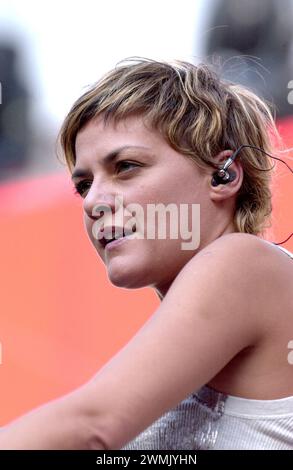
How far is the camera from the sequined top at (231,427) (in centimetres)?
111

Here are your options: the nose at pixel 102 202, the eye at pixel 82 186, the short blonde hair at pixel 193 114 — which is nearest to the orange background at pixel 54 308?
the short blonde hair at pixel 193 114

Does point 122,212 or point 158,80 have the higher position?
point 158,80

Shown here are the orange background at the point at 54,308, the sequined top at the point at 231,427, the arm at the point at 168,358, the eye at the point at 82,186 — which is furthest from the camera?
the orange background at the point at 54,308

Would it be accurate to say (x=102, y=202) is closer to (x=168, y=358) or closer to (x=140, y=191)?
(x=140, y=191)

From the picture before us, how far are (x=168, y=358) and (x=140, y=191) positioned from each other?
1.14 ft

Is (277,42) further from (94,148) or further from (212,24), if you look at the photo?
(94,148)

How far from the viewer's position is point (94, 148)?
1.27 m

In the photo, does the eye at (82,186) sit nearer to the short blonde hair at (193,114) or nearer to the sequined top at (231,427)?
the short blonde hair at (193,114)

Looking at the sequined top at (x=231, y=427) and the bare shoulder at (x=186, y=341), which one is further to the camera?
the sequined top at (x=231, y=427)

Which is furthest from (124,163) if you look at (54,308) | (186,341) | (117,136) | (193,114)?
(54,308)

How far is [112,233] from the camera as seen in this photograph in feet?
4.04

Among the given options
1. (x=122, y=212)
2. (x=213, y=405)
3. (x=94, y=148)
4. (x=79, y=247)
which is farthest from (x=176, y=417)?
(x=79, y=247)

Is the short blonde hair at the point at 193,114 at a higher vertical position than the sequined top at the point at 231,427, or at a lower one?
higher

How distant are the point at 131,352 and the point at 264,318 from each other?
0.80ft
